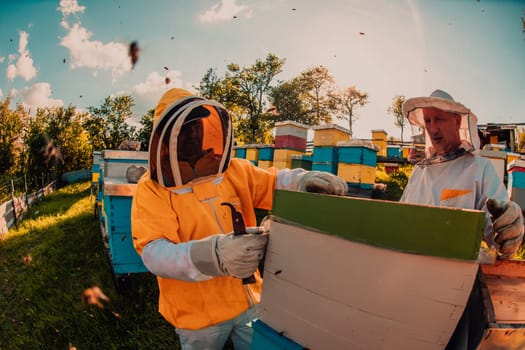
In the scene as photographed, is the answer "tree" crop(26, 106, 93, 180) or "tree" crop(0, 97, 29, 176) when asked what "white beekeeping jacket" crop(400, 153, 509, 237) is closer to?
"tree" crop(0, 97, 29, 176)

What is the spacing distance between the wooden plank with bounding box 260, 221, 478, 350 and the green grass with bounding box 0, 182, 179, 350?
2.41 meters

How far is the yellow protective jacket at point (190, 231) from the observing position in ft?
4.71

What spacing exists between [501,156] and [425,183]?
3.36 m

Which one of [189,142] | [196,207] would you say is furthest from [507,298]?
[189,142]

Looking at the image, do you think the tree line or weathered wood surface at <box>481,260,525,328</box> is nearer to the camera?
weathered wood surface at <box>481,260,525,328</box>

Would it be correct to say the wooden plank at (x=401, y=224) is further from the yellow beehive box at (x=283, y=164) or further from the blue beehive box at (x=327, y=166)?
the yellow beehive box at (x=283, y=164)

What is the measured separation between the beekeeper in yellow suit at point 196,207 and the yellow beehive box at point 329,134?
2607 millimetres

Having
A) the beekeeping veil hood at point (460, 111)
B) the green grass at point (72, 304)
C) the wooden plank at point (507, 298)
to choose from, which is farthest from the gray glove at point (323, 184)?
the green grass at point (72, 304)

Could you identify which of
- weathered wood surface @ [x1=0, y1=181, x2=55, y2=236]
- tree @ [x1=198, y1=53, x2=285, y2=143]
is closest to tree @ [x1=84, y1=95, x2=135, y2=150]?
tree @ [x1=198, y1=53, x2=285, y2=143]

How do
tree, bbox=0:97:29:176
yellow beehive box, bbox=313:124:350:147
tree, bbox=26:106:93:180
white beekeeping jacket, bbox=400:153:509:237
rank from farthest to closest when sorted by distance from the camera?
tree, bbox=26:106:93:180 → tree, bbox=0:97:29:176 → yellow beehive box, bbox=313:124:350:147 → white beekeeping jacket, bbox=400:153:509:237

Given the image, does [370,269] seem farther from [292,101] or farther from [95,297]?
[292,101]

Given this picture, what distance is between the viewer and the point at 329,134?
425 cm

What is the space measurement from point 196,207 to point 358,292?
1.00 m

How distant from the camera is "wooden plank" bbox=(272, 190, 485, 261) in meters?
0.64
